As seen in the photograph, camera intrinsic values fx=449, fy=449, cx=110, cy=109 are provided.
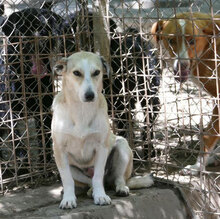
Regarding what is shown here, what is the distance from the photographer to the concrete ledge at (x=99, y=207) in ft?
11.5

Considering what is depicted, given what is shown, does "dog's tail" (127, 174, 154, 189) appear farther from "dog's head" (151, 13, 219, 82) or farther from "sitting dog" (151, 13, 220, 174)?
"dog's head" (151, 13, 219, 82)

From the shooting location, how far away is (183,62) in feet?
13.0

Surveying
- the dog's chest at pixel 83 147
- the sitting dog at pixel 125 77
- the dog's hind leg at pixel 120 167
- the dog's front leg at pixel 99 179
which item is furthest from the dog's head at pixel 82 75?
the sitting dog at pixel 125 77

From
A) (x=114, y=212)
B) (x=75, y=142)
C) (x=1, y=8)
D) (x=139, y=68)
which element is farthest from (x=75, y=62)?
(x=1, y=8)

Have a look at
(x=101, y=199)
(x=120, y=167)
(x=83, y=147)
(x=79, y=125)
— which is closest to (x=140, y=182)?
(x=120, y=167)

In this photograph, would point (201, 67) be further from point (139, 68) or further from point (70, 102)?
point (70, 102)

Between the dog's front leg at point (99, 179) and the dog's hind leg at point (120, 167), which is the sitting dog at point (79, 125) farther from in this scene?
the dog's hind leg at point (120, 167)

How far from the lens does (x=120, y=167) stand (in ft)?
12.5

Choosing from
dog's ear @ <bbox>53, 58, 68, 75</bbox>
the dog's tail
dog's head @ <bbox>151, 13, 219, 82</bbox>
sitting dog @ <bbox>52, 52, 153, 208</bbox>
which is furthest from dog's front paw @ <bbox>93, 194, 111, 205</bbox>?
dog's head @ <bbox>151, 13, 219, 82</bbox>

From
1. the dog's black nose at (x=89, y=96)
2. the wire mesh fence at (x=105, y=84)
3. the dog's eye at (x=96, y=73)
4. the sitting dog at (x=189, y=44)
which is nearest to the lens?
the dog's black nose at (x=89, y=96)

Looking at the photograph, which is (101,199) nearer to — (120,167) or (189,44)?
(120,167)

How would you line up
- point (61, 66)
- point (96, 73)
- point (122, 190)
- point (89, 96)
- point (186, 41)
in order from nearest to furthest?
point (89, 96), point (96, 73), point (61, 66), point (122, 190), point (186, 41)

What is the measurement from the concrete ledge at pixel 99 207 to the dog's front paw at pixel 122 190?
0.04m

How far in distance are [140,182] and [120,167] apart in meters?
0.30
